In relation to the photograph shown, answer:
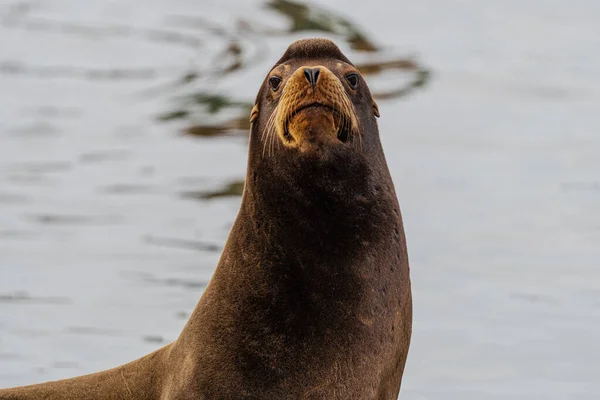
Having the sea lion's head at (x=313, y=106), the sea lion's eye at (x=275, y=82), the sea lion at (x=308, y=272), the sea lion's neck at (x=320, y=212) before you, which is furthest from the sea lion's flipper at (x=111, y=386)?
the sea lion's eye at (x=275, y=82)

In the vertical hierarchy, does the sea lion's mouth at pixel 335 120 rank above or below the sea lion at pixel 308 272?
above

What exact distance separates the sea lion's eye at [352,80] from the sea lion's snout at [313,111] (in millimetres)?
270

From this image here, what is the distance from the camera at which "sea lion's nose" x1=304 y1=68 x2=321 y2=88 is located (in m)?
6.27

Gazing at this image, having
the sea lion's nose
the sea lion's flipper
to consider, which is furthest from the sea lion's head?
the sea lion's flipper

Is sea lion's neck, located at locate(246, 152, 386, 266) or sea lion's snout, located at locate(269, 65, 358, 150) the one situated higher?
sea lion's snout, located at locate(269, 65, 358, 150)

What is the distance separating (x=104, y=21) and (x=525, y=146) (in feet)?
26.9

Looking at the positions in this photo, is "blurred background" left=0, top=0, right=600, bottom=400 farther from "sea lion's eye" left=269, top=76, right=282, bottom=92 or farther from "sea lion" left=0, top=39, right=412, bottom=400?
"sea lion's eye" left=269, top=76, right=282, bottom=92

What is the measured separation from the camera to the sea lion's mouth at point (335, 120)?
6262 mm

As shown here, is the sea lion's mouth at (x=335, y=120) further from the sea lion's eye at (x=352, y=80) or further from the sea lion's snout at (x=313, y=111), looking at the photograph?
the sea lion's eye at (x=352, y=80)

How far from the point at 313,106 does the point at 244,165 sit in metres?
9.18

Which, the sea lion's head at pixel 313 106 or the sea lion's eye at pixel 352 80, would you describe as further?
the sea lion's eye at pixel 352 80

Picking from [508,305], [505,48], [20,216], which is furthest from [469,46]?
[508,305]

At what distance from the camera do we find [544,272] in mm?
12008

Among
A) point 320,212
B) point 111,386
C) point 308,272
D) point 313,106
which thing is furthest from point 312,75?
point 111,386
